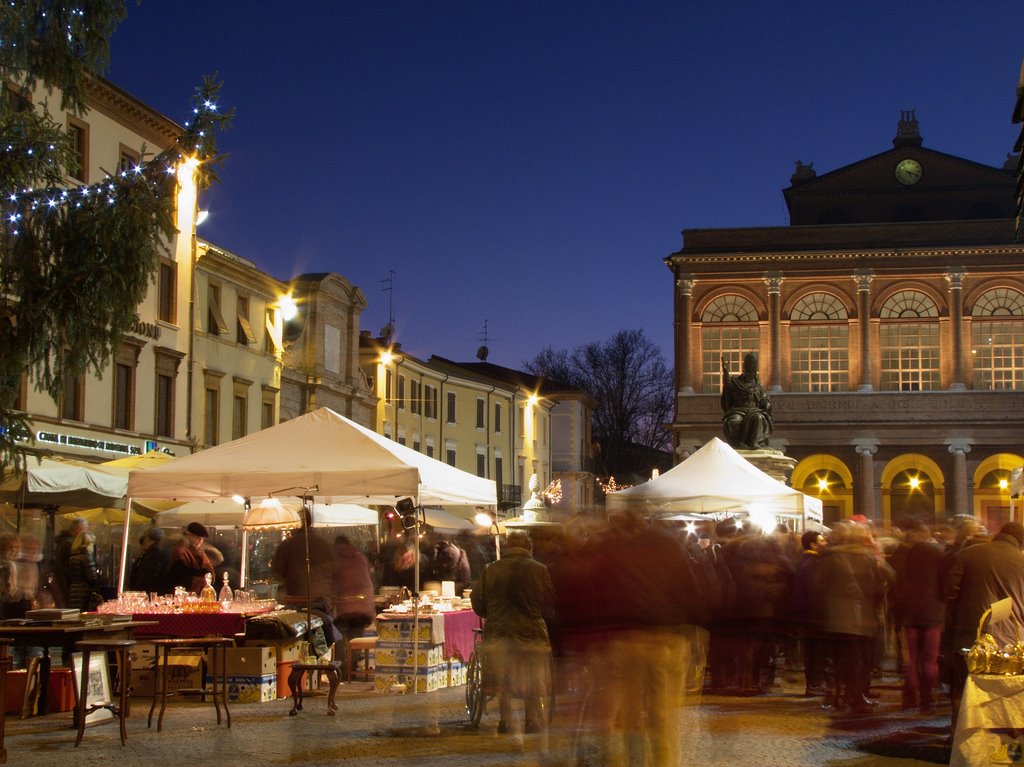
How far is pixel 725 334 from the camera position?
48.5 meters

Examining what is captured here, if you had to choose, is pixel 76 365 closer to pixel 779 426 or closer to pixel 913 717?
pixel 913 717

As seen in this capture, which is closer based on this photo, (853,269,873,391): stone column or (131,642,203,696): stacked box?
(131,642,203,696): stacked box

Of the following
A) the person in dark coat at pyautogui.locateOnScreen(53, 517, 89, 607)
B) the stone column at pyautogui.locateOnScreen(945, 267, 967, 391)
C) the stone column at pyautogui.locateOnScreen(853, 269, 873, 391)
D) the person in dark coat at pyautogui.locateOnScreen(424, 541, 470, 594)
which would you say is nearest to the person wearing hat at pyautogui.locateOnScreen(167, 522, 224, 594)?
the person in dark coat at pyautogui.locateOnScreen(53, 517, 89, 607)

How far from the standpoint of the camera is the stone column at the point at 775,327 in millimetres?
47469

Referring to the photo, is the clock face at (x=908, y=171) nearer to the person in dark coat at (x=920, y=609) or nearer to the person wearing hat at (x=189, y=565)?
the person in dark coat at (x=920, y=609)

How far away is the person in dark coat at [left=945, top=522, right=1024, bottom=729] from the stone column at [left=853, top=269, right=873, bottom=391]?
38577 millimetres

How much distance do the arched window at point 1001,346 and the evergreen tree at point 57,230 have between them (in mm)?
39203

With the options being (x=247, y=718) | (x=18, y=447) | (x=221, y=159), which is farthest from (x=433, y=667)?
(x=221, y=159)

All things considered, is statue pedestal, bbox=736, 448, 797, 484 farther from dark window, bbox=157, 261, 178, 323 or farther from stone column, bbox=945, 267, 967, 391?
stone column, bbox=945, 267, 967, 391

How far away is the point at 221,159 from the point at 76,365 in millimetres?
2415

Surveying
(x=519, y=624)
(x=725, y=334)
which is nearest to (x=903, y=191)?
(x=725, y=334)

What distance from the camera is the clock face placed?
53.6 m

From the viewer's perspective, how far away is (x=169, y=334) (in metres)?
31.6

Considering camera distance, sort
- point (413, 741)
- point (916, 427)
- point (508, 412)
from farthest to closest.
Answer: point (508, 412)
point (916, 427)
point (413, 741)
